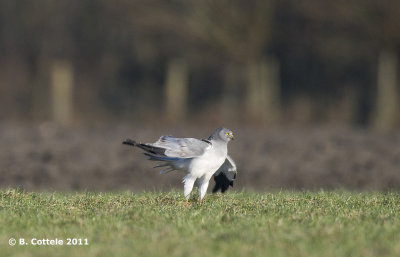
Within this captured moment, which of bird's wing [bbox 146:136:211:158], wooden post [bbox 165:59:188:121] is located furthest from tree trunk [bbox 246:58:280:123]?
bird's wing [bbox 146:136:211:158]

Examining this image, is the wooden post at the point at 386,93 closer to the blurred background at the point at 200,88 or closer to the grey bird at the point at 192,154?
the blurred background at the point at 200,88

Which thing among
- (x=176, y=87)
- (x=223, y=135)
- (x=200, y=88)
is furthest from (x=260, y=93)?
(x=223, y=135)

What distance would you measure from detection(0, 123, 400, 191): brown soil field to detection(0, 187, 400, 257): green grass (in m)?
6.09

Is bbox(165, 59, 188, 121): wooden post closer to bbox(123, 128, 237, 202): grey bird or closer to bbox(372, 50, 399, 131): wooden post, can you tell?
bbox(372, 50, 399, 131): wooden post

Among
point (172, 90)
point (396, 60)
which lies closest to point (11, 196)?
point (396, 60)

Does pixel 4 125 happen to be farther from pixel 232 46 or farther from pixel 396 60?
pixel 396 60

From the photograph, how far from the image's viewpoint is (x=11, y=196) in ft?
34.5

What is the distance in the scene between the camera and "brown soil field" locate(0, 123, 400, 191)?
17547 mm

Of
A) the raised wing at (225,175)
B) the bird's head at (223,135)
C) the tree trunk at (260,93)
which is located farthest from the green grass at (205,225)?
the tree trunk at (260,93)

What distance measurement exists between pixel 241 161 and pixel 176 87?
14.1 m

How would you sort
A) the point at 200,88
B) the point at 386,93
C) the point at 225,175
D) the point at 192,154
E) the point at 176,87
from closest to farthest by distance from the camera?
the point at 192,154 → the point at 225,175 → the point at 386,93 → the point at 176,87 → the point at 200,88

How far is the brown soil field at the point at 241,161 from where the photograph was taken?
57.6 feet

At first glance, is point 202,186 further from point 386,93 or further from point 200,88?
point 200,88

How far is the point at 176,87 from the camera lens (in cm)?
3316
